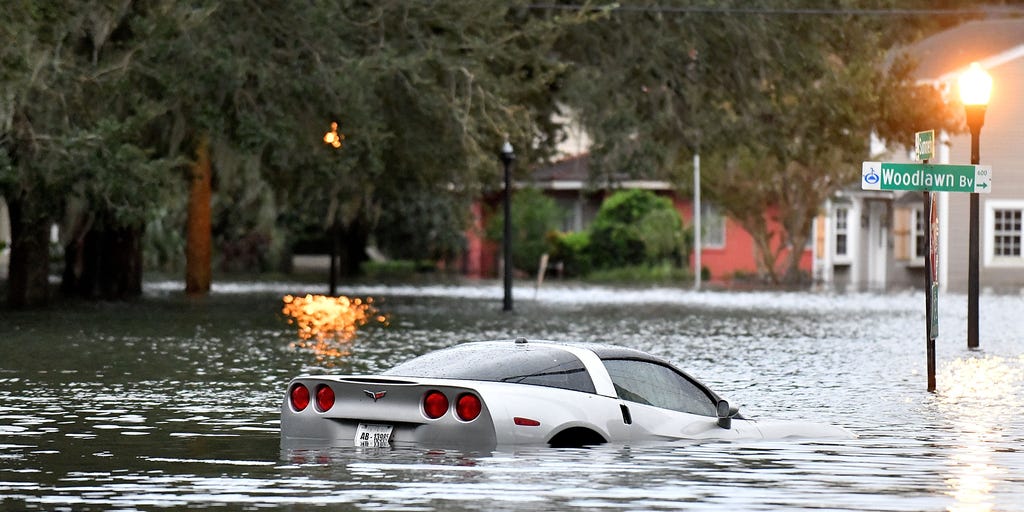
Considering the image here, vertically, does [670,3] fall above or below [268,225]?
above

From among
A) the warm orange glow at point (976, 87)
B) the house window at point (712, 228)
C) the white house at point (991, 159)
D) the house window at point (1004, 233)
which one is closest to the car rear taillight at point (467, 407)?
the warm orange glow at point (976, 87)

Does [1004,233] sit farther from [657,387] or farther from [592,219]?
[657,387]

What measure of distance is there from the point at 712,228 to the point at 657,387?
6619cm

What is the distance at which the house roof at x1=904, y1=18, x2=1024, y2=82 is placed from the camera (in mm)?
65438

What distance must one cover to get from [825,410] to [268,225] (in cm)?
4410

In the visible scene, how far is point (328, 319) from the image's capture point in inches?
1508

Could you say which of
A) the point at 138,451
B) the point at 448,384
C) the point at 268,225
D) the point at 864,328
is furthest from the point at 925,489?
the point at 268,225

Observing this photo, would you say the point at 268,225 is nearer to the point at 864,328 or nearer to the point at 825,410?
the point at 864,328

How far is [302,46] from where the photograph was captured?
35.8m

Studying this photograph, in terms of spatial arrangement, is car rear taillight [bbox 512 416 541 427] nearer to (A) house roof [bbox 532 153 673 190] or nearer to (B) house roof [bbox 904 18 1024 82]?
(B) house roof [bbox 904 18 1024 82]

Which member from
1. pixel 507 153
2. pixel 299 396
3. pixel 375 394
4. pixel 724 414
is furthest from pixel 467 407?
pixel 507 153

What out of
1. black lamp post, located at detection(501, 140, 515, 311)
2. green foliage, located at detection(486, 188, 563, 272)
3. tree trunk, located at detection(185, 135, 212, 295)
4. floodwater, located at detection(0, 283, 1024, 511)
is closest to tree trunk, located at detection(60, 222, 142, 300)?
tree trunk, located at detection(185, 135, 212, 295)

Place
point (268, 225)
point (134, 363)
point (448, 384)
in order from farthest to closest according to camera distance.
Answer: point (268, 225)
point (134, 363)
point (448, 384)

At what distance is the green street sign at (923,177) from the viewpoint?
67.2ft
